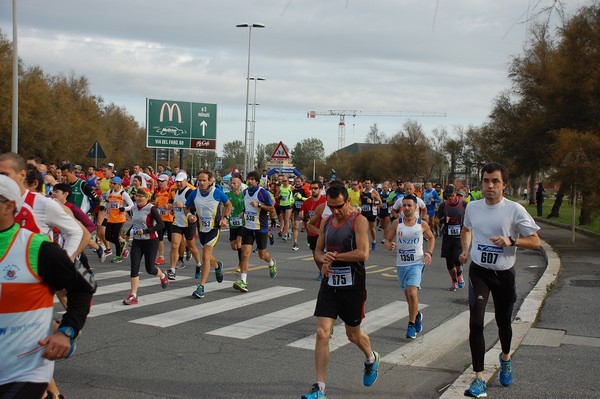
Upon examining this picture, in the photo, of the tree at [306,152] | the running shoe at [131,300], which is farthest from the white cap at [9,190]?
the tree at [306,152]

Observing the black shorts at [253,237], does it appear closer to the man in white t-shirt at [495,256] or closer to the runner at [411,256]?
the runner at [411,256]

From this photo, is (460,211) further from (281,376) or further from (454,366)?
(281,376)

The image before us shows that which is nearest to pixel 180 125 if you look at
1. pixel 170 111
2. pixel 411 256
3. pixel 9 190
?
pixel 170 111

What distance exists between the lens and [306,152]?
147125mm

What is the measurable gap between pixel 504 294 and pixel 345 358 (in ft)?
6.41

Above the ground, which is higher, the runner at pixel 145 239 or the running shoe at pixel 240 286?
the runner at pixel 145 239

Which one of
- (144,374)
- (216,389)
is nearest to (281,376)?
(216,389)

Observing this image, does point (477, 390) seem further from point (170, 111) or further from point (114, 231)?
point (170, 111)

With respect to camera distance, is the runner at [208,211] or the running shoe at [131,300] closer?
the running shoe at [131,300]

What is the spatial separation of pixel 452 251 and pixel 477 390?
6.79m

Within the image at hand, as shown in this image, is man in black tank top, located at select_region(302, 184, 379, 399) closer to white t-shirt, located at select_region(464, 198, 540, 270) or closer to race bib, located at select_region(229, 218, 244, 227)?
white t-shirt, located at select_region(464, 198, 540, 270)

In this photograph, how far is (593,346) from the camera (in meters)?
8.10

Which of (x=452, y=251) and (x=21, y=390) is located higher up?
(x=21, y=390)

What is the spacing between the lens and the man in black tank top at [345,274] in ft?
19.8
